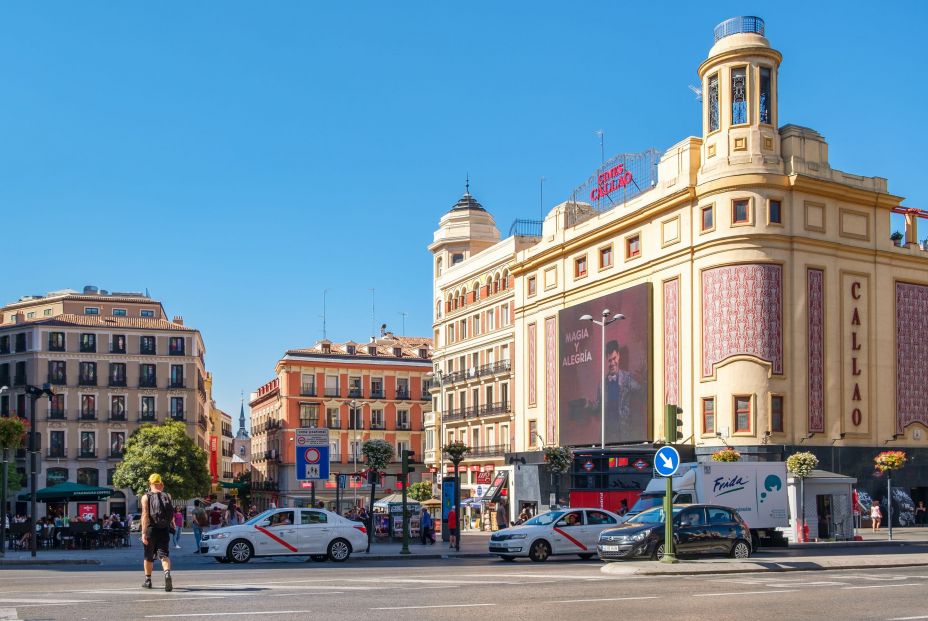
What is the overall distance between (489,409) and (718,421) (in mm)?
27051

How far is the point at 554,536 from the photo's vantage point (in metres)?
30.0

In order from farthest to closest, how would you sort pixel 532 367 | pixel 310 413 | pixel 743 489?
pixel 310 413 → pixel 532 367 → pixel 743 489

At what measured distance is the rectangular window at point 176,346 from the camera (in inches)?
3792

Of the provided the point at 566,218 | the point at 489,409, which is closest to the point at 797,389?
the point at 566,218

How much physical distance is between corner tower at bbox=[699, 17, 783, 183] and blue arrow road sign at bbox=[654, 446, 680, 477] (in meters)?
29.0

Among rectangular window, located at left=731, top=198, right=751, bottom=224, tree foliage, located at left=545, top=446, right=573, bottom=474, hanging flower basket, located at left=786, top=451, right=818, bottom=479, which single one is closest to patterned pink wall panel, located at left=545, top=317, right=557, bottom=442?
tree foliage, located at left=545, top=446, right=573, bottom=474

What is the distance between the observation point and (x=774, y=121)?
51.8m

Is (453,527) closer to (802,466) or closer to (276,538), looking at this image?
(276,538)

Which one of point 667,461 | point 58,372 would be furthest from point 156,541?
point 58,372

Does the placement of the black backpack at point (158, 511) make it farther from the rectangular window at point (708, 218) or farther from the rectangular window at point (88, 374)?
the rectangular window at point (88, 374)

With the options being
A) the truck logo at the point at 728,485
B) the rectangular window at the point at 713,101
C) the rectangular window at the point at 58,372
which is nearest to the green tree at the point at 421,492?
the rectangular window at the point at 58,372

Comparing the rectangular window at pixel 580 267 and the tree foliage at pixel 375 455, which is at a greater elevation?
the rectangular window at pixel 580 267

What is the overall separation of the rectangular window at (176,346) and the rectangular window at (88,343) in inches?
236

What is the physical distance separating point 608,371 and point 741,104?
50.2ft
